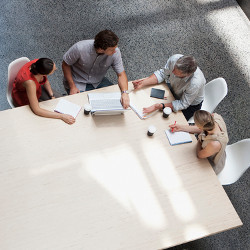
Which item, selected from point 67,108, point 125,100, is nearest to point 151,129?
point 125,100

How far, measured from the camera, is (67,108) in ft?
8.08

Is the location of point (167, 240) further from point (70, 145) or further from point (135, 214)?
point (70, 145)

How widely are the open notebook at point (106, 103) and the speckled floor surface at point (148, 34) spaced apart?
1.14 m

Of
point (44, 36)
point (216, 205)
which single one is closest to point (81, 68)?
point (44, 36)

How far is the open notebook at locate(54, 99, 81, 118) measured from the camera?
8.00 ft

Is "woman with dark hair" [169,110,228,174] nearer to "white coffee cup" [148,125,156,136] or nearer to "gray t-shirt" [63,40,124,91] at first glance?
"white coffee cup" [148,125,156,136]

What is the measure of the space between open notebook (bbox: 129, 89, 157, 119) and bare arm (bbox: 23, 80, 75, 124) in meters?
0.53

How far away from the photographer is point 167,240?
6.70 ft

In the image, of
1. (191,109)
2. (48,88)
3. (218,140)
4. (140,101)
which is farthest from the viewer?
(191,109)

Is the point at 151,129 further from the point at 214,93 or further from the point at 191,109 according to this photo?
the point at 214,93

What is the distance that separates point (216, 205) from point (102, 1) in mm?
3258

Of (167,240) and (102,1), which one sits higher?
(102,1)

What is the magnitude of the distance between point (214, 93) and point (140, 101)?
778 millimetres

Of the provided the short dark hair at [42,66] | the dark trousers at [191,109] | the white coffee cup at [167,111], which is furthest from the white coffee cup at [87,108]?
the dark trousers at [191,109]
